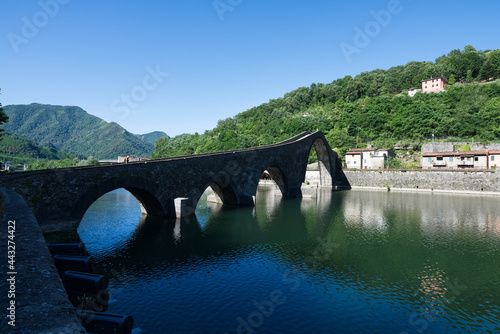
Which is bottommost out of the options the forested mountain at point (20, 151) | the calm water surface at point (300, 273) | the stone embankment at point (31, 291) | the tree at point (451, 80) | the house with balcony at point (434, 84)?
the calm water surface at point (300, 273)

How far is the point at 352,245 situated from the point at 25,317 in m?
19.6

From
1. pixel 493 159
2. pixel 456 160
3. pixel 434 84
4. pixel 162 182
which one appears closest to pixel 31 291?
pixel 162 182

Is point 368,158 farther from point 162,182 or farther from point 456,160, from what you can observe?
point 162,182

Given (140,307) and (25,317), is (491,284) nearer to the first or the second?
(140,307)

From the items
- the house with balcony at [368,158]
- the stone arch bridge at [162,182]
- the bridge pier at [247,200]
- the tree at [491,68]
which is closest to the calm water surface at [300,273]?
the stone arch bridge at [162,182]

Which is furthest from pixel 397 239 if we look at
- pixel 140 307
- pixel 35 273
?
pixel 35 273

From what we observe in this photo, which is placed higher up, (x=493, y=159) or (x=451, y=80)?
(x=451, y=80)

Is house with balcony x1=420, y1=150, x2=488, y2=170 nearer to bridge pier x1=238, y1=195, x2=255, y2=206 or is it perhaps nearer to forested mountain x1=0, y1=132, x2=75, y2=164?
bridge pier x1=238, y1=195, x2=255, y2=206

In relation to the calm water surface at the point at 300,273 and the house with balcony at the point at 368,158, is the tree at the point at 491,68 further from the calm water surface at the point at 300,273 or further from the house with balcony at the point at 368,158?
the calm water surface at the point at 300,273

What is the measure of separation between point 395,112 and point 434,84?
31.3 metres

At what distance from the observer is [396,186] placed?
57312 mm

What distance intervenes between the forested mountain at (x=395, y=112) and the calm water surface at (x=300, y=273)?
161ft

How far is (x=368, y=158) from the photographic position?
216ft

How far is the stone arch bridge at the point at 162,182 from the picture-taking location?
1756cm
